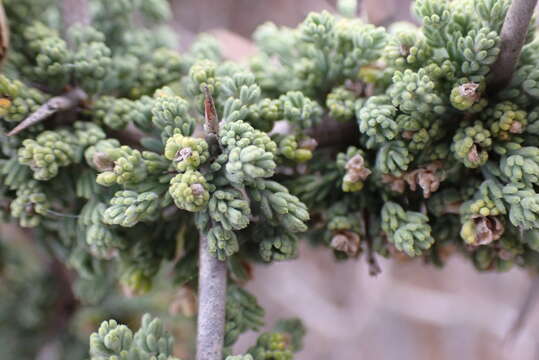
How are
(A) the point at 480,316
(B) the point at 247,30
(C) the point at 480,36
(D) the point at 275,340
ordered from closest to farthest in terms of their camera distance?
1. (C) the point at 480,36
2. (D) the point at 275,340
3. (B) the point at 247,30
4. (A) the point at 480,316

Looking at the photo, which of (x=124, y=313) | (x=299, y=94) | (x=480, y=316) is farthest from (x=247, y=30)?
(x=480, y=316)

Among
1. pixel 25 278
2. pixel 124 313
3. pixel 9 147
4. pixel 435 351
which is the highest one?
pixel 9 147

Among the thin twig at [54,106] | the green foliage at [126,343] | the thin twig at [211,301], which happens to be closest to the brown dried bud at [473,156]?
the thin twig at [211,301]

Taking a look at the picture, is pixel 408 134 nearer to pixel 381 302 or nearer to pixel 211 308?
pixel 211 308

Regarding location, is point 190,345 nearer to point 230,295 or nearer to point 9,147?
point 230,295

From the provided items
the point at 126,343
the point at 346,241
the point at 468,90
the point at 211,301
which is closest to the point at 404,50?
the point at 468,90

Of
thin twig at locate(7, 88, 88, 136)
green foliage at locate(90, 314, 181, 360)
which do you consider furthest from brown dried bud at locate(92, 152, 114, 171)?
green foliage at locate(90, 314, 181, 360)

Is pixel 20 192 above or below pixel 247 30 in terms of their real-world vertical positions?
below
